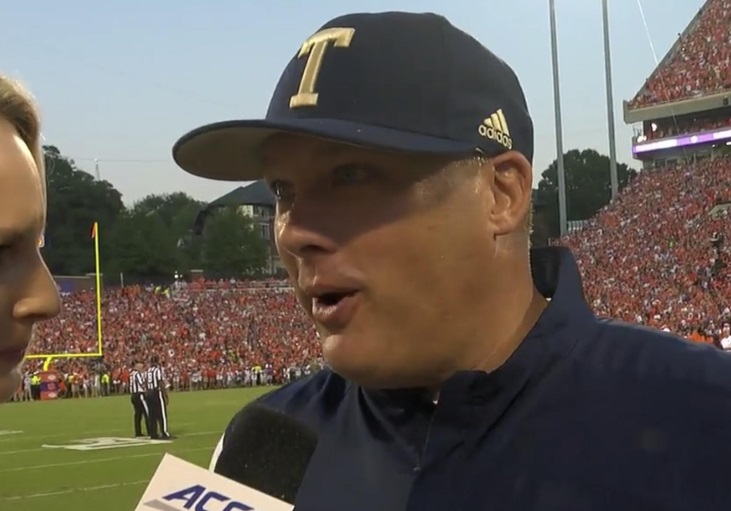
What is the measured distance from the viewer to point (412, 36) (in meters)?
1.45

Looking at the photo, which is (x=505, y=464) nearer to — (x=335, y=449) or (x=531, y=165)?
(x=335, y=449)

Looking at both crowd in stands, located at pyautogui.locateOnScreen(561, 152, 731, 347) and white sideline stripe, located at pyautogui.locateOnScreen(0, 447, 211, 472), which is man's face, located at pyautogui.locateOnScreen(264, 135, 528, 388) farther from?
crowd in stands, located at pyautogui.locateOnScreen(561, 152, 731, 347)

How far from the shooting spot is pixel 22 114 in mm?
1397

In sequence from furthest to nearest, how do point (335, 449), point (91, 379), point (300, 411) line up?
point (91, 379), point (300, 411), point (335, 449)

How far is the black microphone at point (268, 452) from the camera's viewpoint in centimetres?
171

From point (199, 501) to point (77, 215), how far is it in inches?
2708

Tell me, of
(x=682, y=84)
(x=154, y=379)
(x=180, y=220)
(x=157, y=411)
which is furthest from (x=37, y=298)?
(x=180, y=220)

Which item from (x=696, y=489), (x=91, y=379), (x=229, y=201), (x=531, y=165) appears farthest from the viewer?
(x=229, y=201)

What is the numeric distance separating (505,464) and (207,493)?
51 cm

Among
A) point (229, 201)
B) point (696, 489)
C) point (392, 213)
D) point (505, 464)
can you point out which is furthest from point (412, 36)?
point (229, 201)

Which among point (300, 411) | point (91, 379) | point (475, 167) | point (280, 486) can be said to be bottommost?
point (91, 379)

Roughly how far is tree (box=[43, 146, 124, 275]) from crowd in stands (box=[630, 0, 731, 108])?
36.0 m

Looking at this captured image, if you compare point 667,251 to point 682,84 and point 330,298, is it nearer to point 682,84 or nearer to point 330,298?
point 682,84

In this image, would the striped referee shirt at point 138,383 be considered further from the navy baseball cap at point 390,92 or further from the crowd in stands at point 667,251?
the navy baseball cap at point 390,92
